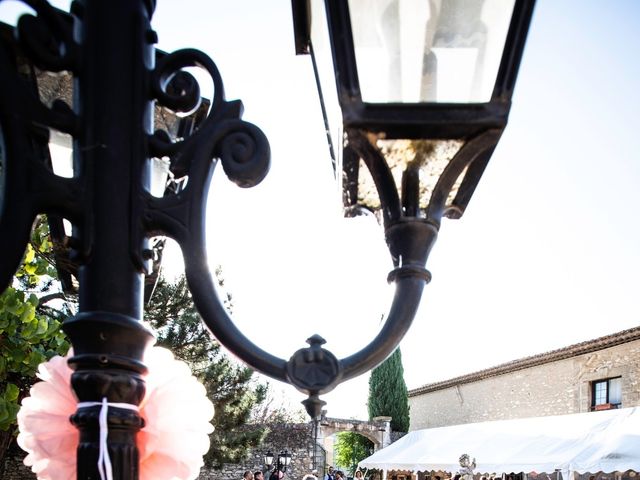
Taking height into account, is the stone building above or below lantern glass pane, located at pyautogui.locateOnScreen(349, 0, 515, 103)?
above

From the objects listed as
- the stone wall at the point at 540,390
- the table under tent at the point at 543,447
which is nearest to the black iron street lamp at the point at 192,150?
the table under tent at the point at 543,447

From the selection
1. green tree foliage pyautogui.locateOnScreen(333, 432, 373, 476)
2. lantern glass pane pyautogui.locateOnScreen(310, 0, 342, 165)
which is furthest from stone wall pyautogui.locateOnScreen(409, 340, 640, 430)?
lantern glass pane pyautogui.locateOnScreen(310, 0, 342, 165)

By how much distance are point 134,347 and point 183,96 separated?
1.53ft

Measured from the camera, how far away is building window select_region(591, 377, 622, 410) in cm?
1702

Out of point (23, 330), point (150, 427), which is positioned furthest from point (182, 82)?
point (23, 330)

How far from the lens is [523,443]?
36.5ft

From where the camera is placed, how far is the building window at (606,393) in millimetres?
17016

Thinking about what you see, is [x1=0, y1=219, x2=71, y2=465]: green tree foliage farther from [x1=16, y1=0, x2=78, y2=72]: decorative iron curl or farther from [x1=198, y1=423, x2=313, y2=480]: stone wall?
[x1=198, y1=423, x2=313, y2=480]: stone wall

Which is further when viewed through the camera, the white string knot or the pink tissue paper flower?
the pink tissue paper flower

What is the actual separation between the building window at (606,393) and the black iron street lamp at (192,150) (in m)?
17.6

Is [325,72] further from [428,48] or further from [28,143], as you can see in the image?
[28,143]

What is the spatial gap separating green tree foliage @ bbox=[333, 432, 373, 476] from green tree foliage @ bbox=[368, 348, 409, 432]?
88.7 inches

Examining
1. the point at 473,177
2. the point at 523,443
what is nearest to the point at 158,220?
the point at 473,177

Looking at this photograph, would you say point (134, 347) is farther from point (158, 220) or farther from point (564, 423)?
point (564, 423)
